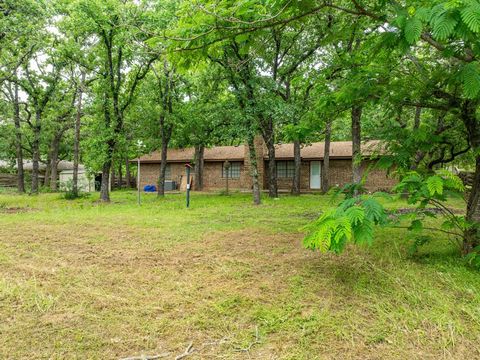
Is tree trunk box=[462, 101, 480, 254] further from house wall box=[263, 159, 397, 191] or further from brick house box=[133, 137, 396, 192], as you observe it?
house wall box=[263, 159, 397, 191]

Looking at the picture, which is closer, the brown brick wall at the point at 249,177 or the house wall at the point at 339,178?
the house wall at the point at 339,178

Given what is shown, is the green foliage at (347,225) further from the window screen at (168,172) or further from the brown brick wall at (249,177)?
the window screen at (168,172)

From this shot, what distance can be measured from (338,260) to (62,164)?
3782cm

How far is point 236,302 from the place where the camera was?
3633mm

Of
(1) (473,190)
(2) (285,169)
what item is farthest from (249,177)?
(1) (473,190)

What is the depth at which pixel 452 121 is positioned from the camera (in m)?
5.71

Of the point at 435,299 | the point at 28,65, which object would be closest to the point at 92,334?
the point at 435,299

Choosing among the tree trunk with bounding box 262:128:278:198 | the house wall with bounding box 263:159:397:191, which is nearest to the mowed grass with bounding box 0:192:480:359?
the tree trunk with bounding box 262:128:278:198

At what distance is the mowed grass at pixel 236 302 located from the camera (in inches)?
110

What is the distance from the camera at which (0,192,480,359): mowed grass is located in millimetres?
2805

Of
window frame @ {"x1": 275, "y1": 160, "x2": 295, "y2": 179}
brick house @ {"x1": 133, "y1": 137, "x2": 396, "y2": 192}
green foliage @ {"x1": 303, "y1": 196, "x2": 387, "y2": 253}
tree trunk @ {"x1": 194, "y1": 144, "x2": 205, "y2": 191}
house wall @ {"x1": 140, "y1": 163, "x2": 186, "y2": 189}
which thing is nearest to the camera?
green foliage @ {"x1": 303, "y1": 196, "x2": 387, "y2": 253}

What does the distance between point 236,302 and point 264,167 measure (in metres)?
21.2

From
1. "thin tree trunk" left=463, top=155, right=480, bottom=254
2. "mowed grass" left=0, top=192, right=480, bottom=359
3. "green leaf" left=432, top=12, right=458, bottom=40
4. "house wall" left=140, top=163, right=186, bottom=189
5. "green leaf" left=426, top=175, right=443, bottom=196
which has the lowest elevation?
"mowed grass" left=0, top=192, right=480, bottom=359

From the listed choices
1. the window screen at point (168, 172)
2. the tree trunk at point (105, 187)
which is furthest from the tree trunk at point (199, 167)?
the tree trunk at point (105, 187)
